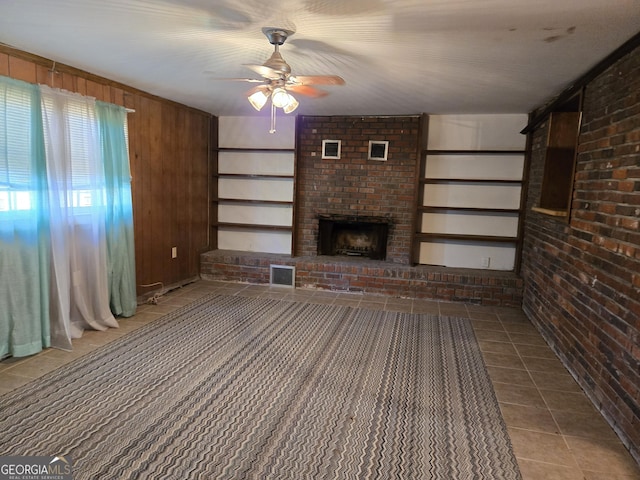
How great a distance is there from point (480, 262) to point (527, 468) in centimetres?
346

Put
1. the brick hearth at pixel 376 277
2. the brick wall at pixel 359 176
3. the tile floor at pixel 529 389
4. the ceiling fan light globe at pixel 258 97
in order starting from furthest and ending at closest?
the brick wall at pixel 359 176, the brick hearth at pixel 376 277, the ceiling fan light globe at pixel 258 97, the tile floor at pixel 529 389

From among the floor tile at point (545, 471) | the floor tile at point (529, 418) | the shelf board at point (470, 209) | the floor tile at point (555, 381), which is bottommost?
the floor tile at point (529, 418)

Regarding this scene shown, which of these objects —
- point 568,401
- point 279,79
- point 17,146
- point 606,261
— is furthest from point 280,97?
point 568,401

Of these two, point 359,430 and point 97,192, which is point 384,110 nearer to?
point 97,192

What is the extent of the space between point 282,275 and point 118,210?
7.19ft

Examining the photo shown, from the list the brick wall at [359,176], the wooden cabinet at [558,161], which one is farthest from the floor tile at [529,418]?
the brick wall at [359,176]

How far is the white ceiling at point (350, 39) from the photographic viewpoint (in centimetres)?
205

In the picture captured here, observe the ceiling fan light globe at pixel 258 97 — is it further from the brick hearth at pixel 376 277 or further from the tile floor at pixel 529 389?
the brick hearth at pixel 376 277

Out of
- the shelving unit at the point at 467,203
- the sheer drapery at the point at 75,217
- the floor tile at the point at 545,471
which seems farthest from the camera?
the shelving unit at the point at 467,203

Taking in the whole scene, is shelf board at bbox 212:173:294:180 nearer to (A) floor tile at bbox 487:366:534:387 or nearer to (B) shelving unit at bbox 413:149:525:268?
(B) shelving unit at bbox 413:149:525:268

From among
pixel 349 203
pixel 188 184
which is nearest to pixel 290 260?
pixel 349 203

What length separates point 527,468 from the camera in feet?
6.29

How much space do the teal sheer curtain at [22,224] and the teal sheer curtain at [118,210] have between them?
636 millimetres

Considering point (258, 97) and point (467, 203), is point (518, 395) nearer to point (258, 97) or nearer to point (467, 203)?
point (258, 97)
